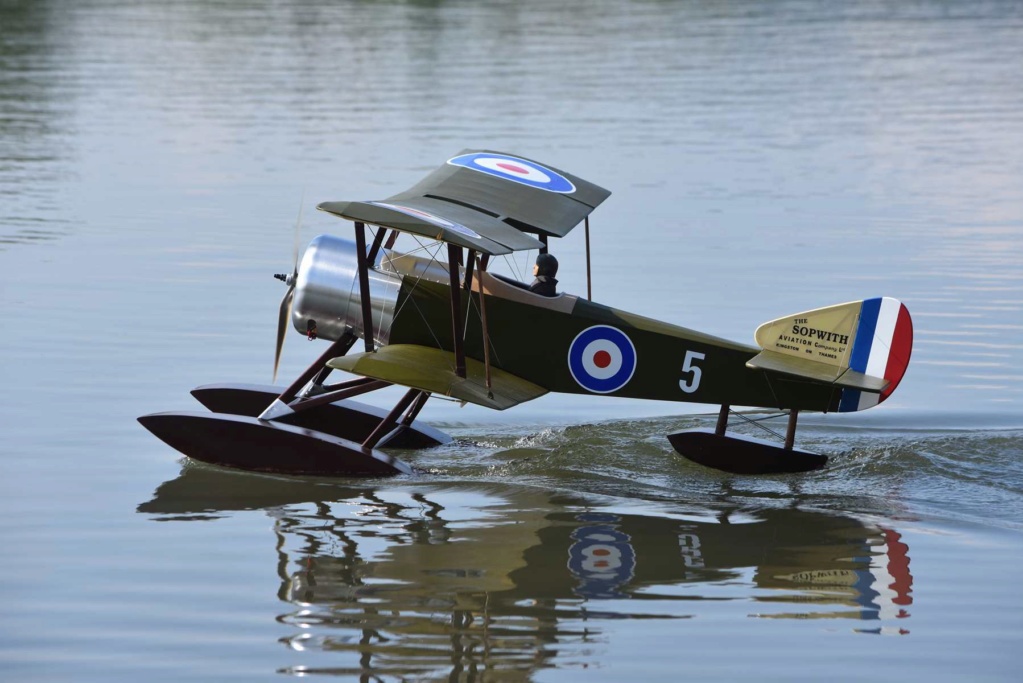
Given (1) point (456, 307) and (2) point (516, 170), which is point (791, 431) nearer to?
(1) point (456, 307)

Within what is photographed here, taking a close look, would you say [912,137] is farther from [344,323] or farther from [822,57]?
[344,323]

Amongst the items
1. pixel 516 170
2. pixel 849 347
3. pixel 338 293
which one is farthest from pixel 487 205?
pixel 849 347

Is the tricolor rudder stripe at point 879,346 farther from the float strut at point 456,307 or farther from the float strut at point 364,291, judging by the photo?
the float strut at point 364,291

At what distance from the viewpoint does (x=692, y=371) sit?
9.66 meters

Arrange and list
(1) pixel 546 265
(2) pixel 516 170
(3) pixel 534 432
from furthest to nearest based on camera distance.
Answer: (2) pixel 516 170
(3) pixel 534 432
(1) pixel 546 265

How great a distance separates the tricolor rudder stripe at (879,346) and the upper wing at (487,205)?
219 centimetres

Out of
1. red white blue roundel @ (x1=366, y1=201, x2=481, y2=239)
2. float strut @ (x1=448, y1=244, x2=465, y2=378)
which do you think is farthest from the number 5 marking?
red white blue roundel @ (x1=366, y1=201, x2=481, y2=239)

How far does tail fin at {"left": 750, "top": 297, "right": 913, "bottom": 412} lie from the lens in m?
9.30

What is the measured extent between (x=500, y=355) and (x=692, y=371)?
135 centimetres

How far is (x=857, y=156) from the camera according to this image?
82.0 feet

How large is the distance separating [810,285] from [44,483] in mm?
9070

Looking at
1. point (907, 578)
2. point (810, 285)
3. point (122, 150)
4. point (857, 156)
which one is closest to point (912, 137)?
point (857, 156)

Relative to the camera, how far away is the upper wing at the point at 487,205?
8.81 metres

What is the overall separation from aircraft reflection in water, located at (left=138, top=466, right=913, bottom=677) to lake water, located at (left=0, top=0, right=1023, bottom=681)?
3cm
